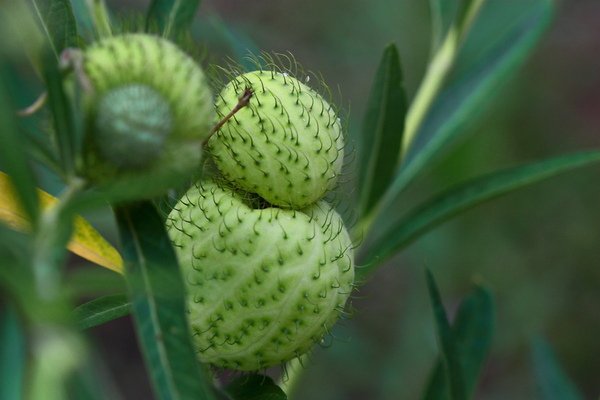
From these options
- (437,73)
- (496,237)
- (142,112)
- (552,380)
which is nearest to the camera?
(142,112)

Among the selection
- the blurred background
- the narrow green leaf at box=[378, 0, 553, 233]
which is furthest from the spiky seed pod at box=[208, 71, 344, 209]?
the blurred background

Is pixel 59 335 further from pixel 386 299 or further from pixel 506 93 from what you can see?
pixel 386 299

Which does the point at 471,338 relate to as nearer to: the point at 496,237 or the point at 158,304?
the point at 158,304

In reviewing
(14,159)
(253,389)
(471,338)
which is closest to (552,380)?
(471,338)

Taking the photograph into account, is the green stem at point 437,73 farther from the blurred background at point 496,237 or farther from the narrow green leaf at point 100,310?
the blurred background at point 496,237

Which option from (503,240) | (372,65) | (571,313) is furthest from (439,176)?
(372,65)

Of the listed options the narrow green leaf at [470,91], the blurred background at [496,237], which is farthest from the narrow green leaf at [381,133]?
the blurred background at [496,237]
